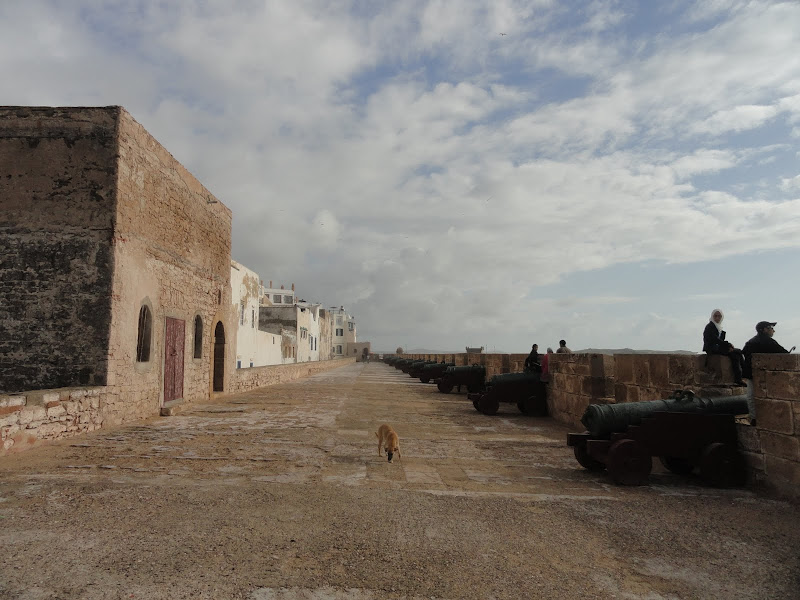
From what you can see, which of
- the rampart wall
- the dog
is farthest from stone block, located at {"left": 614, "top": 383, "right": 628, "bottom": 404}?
the dog

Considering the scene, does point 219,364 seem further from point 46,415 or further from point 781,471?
point 781,471

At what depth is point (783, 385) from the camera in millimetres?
4348

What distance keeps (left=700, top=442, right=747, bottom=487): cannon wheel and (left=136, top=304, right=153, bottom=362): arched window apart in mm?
8659

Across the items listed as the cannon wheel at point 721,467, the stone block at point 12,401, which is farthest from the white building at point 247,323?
the cannon wheel at point 721,467

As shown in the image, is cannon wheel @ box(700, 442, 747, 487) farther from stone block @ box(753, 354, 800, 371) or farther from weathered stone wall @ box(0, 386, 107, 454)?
weathered stone wall @ box(0, 386, 107, 454)

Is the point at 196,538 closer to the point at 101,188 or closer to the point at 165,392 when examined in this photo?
the point at 101,188

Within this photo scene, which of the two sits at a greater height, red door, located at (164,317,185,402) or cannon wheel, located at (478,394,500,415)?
red door, located at (164,317,185,402)

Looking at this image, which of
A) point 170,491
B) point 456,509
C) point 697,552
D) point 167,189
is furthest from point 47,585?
point 167,189

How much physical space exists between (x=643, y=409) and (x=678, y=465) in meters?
0.84

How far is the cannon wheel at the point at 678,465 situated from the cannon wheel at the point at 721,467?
14.3 inches

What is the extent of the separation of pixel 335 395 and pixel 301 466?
8.70 meters

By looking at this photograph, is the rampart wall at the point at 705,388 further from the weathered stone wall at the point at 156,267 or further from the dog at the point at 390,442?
the weathered stone wall at the point at 156,267

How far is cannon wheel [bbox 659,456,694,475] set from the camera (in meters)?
5.09

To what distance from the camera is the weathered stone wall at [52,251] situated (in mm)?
7469
